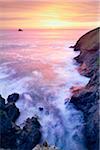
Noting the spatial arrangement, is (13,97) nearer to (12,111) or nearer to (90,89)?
(12,111)

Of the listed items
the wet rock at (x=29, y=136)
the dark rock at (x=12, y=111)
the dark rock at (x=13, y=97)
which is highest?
the dark rock at (x=13, y=97)

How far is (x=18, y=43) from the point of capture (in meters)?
3.03

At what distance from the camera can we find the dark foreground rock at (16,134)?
103 inches

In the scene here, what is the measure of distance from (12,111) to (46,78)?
13.8 inches

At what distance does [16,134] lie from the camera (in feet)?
8.69

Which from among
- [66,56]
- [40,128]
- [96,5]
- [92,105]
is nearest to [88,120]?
[92,105]

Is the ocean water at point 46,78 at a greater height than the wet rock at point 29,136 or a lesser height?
greater

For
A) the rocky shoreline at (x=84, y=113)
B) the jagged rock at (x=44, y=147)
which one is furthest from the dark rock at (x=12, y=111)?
the jagged rock at (x=44, y=147)

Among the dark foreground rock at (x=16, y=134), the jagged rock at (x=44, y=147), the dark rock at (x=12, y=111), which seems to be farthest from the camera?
the dark rock at (x=12, y=111)

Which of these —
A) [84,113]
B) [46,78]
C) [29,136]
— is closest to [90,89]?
[84,113]

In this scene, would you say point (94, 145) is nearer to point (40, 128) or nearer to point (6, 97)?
point (40, 128)

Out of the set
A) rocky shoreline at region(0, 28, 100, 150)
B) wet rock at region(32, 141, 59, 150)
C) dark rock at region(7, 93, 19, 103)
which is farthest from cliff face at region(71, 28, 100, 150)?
dark rock at region(7, 93, 19, 103)

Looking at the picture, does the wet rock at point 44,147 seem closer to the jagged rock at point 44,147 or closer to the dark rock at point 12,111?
the jagged rock at point 44,147

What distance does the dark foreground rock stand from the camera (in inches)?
103
